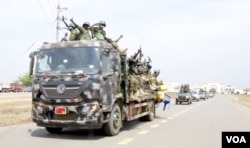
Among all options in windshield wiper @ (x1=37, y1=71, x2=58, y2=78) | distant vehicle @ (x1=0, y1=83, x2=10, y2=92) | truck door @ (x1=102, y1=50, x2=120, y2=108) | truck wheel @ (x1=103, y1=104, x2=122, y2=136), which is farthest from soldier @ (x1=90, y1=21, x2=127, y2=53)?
distant vehicle @ (x1=0, y1=83, x2=10, y2=92)

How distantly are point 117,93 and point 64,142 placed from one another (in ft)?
8.08

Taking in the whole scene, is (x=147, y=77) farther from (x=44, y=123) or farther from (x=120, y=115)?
(x=44, y=123)

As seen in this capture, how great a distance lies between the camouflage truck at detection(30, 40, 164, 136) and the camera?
10867 millimetres

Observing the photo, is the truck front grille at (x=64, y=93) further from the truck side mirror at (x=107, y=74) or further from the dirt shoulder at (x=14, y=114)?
the dirt shoulder at (x=14, y=114)

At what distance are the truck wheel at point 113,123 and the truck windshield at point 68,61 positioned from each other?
1482mm

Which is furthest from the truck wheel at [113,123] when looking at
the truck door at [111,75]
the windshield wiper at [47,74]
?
the windshield wiper at [47,74]

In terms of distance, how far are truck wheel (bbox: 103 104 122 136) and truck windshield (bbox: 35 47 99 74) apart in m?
1.48

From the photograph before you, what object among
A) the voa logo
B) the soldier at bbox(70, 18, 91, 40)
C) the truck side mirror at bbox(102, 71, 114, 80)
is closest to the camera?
the voa logo

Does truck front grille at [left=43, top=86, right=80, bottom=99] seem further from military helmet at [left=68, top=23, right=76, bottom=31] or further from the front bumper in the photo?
military helmet at [left=68, top=23, right=76, bottom=31]

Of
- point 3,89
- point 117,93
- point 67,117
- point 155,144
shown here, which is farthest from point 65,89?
point 3,89

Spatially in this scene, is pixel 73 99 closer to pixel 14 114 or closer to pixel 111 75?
pixel 111 75

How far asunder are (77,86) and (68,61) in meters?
0.89

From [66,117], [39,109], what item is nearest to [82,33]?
[39,109]

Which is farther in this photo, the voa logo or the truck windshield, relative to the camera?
the truck windshield
